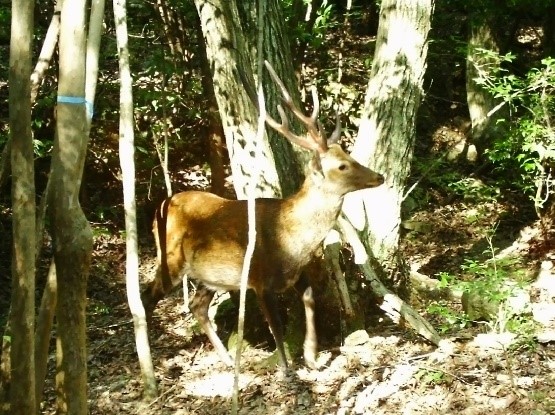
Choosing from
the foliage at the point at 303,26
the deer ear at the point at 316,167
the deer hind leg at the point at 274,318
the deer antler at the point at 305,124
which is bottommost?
the deer hind leg at the point at 274,318

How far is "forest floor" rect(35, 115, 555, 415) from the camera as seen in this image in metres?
4.81

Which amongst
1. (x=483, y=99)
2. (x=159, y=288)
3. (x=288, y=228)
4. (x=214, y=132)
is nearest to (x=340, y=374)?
(x=288, y=228)

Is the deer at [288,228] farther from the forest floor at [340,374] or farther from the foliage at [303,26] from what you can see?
the foliage at [303,26]

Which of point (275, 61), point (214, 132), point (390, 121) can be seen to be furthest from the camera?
point (214, 132)

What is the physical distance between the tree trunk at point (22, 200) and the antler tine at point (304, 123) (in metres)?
2.06

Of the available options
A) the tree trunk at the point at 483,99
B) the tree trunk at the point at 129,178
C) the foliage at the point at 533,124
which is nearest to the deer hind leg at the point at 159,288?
the tree trunk at the point at 129,178

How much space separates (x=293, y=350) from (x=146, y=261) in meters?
3.68

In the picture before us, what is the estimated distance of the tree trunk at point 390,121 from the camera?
668 cm

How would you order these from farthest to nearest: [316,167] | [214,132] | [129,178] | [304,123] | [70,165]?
1. [214,132]
2. [316,167]
3. [304,123]
4. [129,178]
5. [70,165]

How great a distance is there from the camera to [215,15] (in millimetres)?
5809

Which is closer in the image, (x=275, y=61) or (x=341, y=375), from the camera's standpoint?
(x=341, y=375)

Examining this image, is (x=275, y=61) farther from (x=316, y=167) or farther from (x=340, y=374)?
(x=340, y=374)

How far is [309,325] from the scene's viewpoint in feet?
19.5

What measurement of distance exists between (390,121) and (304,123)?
132 centimetres
